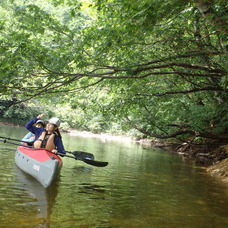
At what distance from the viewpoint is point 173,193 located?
22.5ft

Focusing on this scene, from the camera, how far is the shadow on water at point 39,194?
14.1ft

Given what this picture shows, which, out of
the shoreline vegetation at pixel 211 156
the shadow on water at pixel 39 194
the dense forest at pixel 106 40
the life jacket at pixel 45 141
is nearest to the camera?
the shadow on water at pixel 39 194

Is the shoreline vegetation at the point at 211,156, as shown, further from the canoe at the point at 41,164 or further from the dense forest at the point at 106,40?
the canoe at the point at 41,164

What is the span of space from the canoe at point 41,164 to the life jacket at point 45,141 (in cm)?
24

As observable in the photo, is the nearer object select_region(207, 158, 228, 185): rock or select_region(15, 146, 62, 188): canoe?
select_region(15, 146, 62, 188): canoe

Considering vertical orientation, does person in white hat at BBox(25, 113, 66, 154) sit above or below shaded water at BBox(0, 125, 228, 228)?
above

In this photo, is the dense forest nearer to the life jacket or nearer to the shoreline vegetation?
the life jacket

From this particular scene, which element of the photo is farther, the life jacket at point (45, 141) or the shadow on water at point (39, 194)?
the life jacket at point (45, 141)

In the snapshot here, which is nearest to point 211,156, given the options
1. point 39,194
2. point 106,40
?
point 106,40

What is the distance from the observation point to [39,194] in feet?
19.2

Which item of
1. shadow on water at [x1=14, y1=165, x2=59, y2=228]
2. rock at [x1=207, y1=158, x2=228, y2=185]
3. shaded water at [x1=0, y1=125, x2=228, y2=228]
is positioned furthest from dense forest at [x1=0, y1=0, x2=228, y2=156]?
rock at [x1=207, y1=158, x2=228, y2=185]

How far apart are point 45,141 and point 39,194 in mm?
2040

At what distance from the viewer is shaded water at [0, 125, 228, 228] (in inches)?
173

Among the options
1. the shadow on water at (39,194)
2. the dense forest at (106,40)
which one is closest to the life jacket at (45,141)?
the shadow on water at (39,194)
